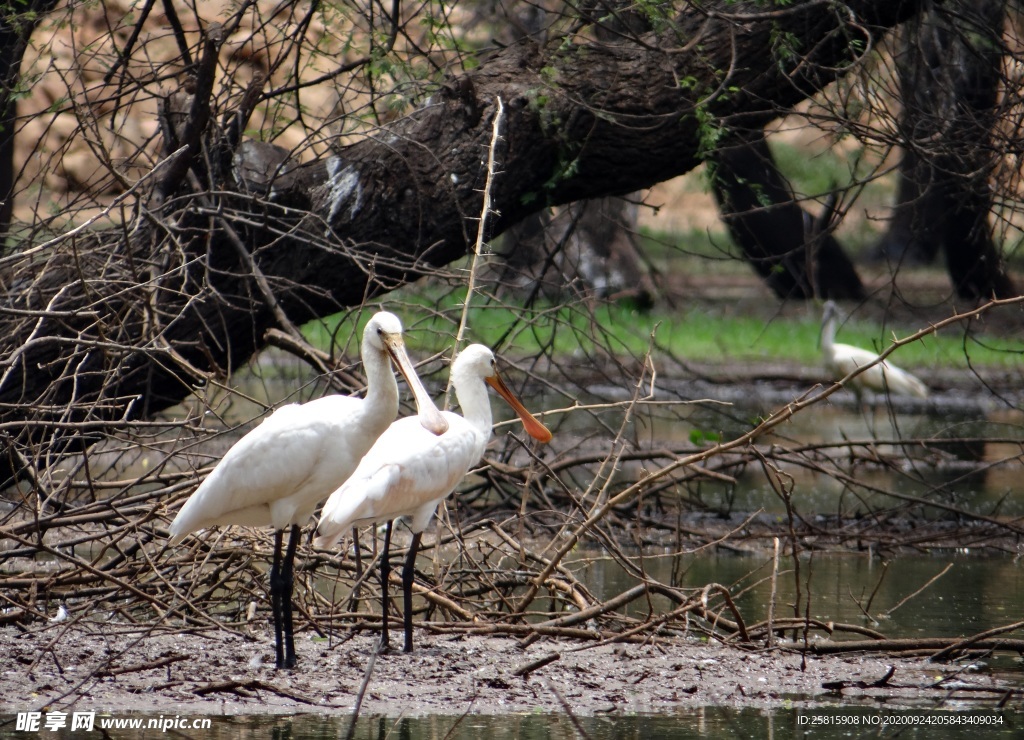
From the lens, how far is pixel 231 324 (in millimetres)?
7316

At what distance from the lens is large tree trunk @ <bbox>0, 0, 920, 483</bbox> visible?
275 inches

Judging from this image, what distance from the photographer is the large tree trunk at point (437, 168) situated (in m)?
6.99

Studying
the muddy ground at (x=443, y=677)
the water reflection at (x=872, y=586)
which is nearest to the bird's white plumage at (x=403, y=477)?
the muddy ground at (x=443, y=677)

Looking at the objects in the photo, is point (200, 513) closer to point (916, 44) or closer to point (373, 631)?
point (373, 631)

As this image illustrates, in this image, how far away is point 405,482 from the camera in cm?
563

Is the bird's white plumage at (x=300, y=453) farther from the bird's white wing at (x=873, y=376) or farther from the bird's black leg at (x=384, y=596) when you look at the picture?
the bird's white wing at (x=873, y=376)

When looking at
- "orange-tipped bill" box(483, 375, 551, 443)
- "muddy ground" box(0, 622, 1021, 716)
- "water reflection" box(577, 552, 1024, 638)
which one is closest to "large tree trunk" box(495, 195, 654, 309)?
"orange-tipped bill" box(483, 375, 551, 443)

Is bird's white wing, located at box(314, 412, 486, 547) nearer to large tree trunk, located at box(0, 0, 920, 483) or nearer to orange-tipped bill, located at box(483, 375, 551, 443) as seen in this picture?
orange-tipped bill, located at box(483, 375, 551, 443)

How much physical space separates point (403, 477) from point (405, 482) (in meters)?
0.02

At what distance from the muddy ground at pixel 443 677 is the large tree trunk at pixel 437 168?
1.87m

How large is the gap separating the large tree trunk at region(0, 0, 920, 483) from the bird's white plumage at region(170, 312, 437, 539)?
1.47 m

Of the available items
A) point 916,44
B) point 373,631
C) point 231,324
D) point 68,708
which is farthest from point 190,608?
point 916,44

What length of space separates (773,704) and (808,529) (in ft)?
9.30

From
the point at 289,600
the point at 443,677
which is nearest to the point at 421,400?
the point at 289,600
